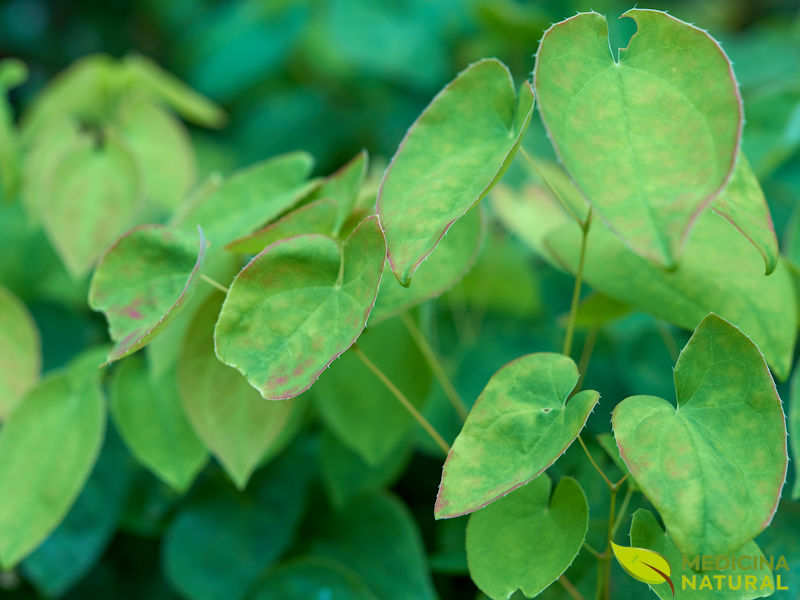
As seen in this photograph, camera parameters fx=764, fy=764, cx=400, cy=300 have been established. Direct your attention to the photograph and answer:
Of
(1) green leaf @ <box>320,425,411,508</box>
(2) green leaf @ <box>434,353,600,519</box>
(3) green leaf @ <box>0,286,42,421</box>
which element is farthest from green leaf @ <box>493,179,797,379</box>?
(3) green leaf @ <box>0,286,42,421</box>

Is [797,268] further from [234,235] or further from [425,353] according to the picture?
[234,235]

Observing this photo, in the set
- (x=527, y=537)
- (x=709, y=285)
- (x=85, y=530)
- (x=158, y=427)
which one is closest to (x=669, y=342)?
(x=709, y=285)

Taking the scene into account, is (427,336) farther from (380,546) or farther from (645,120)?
(645,120)

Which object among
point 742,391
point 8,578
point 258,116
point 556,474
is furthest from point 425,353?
point 258,116

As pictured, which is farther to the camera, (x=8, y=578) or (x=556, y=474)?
(x=8, y=578)

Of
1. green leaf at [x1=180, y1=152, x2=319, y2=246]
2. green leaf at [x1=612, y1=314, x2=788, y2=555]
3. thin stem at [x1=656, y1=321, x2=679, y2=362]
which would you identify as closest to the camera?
green leaf at [x1=612, y1=314, x2=788, y2=555]

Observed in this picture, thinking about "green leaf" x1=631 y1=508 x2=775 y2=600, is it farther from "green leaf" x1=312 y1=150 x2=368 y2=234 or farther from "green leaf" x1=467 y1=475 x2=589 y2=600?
"green leaf" x1=312 y1=150 x2=368 y2=234

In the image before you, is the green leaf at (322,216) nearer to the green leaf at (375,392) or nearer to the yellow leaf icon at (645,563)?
the green leaf at (375,392)
